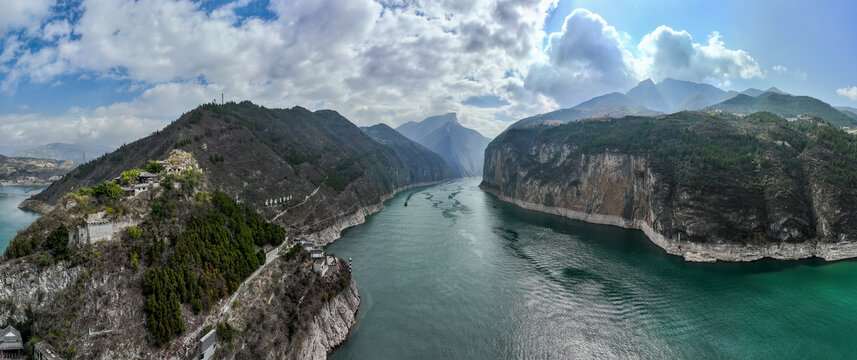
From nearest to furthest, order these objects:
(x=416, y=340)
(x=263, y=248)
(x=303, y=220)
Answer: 1. (x=416, y=340)
2. (x=263, y=248)
3. (x=303, y=220)

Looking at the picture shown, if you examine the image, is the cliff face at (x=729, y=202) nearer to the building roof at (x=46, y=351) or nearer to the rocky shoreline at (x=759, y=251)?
the rocky shoreline at (x=759, y=251)

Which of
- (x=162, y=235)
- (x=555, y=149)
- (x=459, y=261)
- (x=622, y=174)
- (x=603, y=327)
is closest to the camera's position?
(x=162, y=235)

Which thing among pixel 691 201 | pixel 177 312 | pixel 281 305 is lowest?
pixel 281 305

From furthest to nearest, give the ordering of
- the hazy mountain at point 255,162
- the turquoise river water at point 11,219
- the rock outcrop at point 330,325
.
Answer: the hazy mountain at point 255,162 → the turquoise river water at point 11,219 → the rock outcrop at point 330,325

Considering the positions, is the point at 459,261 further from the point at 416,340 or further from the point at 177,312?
the point at 177,312

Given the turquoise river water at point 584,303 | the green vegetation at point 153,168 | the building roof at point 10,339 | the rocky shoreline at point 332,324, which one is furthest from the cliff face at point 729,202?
the green vegetation at point 153,168

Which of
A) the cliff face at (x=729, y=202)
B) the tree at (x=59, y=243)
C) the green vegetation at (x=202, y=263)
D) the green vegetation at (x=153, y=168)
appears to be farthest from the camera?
the cliff face at (x=729, y=202)

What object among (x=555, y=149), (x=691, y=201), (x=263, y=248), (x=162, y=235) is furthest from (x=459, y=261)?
(x=555, y=149)

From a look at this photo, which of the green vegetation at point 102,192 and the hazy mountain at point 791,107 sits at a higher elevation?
the hazy mountain at point 791,107
